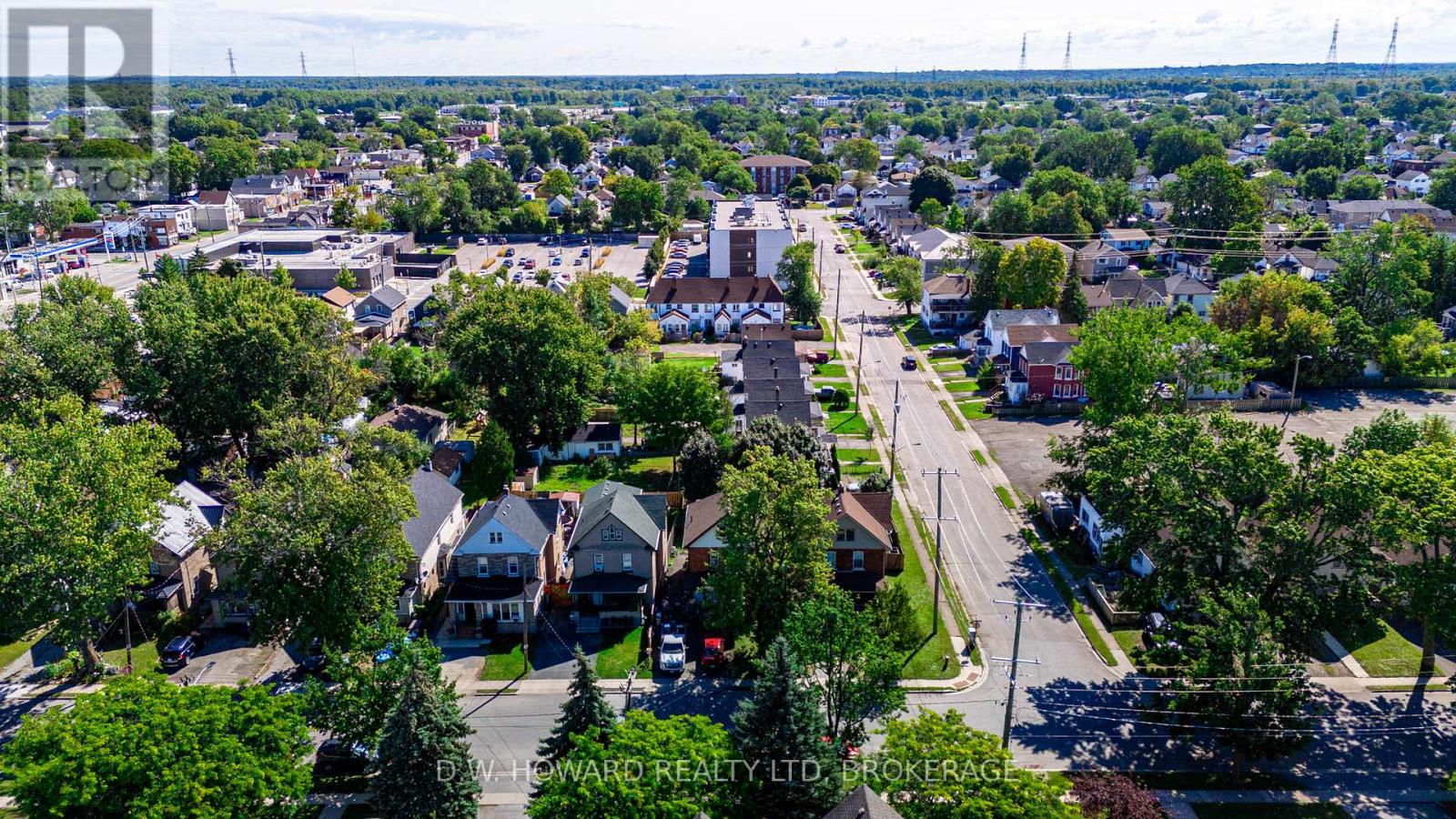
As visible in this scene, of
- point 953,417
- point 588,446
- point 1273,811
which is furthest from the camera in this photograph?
point 953,417

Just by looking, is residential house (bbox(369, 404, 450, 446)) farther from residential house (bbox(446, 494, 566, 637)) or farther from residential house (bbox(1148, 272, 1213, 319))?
residential house (bbox(1148, 272, 1213, 319))

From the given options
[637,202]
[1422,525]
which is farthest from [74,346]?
[637,202]

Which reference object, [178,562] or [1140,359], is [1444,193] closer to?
[1140,359]

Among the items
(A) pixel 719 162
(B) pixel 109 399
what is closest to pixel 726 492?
(B) pixel 109 399

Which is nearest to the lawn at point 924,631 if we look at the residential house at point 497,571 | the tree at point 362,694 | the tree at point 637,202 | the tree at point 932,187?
the residential house at point 497,571

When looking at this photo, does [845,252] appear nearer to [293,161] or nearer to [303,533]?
[303,533]
